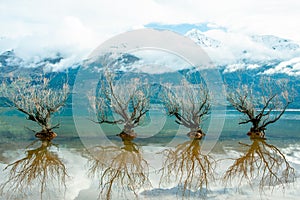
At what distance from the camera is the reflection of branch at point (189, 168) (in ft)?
37.7

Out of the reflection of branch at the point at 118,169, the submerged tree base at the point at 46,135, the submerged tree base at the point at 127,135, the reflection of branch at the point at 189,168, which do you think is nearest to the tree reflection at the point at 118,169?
the reflection of branch at the point at 118,169

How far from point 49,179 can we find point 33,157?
156 inches

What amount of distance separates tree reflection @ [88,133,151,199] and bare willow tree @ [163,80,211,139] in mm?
5759

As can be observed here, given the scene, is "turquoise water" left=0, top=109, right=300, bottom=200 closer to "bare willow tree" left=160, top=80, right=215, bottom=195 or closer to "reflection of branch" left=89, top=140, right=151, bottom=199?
"reflection of branch" left=89, top=140, right=151, bottom=199

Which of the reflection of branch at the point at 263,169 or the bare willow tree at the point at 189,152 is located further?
the reflection of branch at the point at 263,169

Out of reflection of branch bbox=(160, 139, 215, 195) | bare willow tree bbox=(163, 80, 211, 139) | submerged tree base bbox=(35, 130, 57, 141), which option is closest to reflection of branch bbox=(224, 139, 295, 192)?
reflection of branch bbox=(160, 139, 215, 195)

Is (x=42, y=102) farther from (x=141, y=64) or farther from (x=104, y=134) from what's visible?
(x=141, y=64)

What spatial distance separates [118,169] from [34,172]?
3030 millimetres

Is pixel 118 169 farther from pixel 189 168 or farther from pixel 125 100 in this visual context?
pixel 125 100

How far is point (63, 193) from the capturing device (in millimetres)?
10352

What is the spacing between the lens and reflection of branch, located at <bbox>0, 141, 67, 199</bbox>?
10794 millimetres

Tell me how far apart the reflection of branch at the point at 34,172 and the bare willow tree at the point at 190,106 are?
31.7 feet

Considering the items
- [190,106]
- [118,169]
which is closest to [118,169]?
[118,169]

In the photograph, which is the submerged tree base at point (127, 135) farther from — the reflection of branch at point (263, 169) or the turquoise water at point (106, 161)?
the reflection of branch at point (263, 169)
